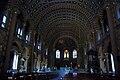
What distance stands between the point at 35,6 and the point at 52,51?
896 inches

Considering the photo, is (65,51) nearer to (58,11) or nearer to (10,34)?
(58,11)

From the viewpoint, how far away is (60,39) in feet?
155

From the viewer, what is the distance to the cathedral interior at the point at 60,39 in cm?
1363

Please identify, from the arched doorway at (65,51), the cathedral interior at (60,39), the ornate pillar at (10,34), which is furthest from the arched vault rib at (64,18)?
the arched doorway at (65,51)

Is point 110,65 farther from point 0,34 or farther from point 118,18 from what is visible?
point 0,34

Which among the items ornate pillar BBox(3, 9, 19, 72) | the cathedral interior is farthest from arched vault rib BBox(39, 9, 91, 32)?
ornate pillar BBox(3, 9, 19, 72)

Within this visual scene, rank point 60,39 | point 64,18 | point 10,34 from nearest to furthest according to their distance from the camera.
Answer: point 10,34, point 64,18, point 60,39

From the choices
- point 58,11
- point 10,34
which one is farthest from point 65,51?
point 10,34

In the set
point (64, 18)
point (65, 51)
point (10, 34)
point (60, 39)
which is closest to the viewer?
point (10, 34)

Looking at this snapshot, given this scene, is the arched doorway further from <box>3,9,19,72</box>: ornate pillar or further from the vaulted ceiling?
<box>3,9,19,72</box>: ornate pillar

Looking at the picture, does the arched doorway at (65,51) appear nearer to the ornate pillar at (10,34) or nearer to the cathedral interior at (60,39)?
the cathedral interior at (60,39)

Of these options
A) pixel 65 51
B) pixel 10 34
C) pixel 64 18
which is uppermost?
pixel 64 18

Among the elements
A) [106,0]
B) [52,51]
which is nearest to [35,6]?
[106,0]

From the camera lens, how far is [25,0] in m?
21.2
